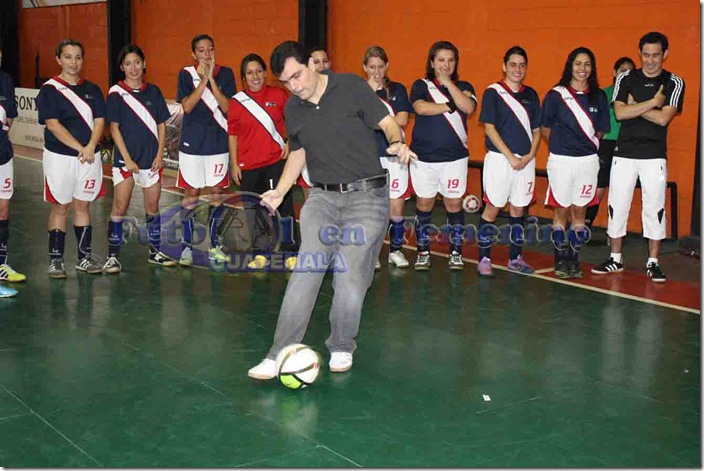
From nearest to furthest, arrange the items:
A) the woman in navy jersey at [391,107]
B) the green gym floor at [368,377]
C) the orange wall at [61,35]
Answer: the green gym floor at [368,377] → the woman in navy jersey at [391,107] → the orange wall at [61,35]

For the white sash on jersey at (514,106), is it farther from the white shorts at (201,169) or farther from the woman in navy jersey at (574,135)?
the white shorts at (201,169)

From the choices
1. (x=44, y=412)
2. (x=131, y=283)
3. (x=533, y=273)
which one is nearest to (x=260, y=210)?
(x=131, y=283)

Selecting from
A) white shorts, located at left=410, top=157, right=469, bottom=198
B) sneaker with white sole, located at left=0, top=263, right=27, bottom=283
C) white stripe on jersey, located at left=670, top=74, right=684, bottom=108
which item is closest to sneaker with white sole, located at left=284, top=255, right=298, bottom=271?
white shorts, located at left=410, top=157, right=469, bottom=198

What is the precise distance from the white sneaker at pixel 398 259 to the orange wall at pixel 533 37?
122 inches

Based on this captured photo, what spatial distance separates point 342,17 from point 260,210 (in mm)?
5232

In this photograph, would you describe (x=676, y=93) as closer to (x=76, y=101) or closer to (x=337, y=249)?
(x=337, y=249)

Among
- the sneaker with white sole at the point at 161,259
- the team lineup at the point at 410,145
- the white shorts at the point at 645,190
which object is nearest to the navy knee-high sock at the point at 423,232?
the team lineup at the point at 410,145

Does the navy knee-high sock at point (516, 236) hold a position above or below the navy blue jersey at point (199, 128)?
below

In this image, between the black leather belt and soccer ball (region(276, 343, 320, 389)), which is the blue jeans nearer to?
the black leather belt

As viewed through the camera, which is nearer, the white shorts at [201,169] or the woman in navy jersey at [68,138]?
the woman in navy jersey at [68,138]

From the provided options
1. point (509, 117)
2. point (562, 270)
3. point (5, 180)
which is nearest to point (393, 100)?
point (509, 117)

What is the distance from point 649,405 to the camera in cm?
515

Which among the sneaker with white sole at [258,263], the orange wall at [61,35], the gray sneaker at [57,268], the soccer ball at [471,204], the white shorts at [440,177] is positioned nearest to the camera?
the gray sneaker at [57,268]

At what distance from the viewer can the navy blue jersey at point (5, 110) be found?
7496 millimetres
